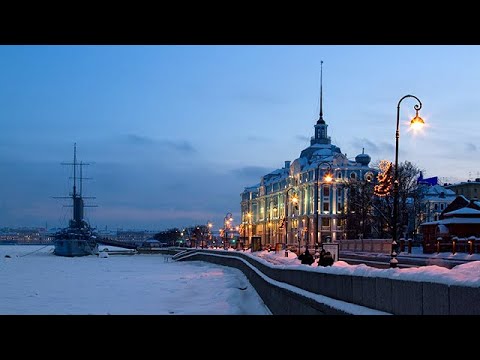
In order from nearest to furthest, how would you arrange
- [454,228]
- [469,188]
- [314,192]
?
1. [454,228]
2. [314,192]
3. [469,188]

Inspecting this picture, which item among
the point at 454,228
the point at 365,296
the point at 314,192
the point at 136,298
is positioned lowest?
the point at 136,298

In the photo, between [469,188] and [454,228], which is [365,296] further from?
[469,188]

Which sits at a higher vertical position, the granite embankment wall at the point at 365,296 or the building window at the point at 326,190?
the building window at the point at 326,190

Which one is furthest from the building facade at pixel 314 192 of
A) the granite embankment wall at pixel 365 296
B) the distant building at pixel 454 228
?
the granite embankment wall at pixel 365 296

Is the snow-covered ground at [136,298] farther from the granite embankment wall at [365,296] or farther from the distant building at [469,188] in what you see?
the distant building at [469,188]

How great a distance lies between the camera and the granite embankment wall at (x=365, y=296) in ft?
33.4

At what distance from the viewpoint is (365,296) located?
48.8ft

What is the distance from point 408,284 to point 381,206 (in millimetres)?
80504

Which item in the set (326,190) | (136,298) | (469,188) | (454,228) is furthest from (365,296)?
(469,188)

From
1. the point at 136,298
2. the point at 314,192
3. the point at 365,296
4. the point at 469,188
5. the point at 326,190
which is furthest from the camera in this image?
the point at 469,188
